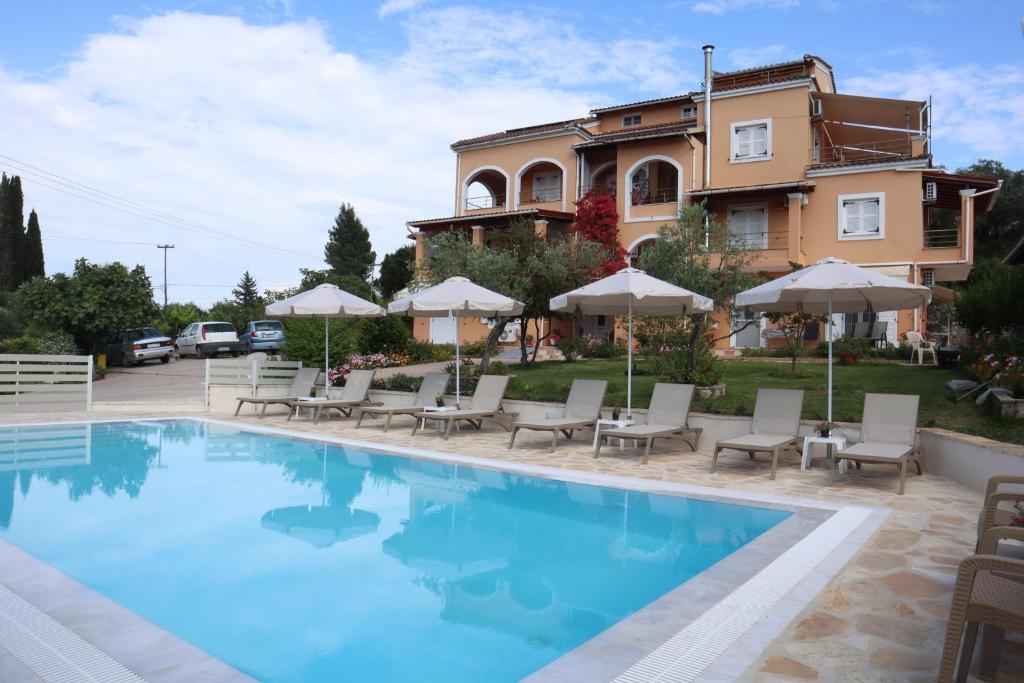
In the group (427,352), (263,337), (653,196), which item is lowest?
(427,352)

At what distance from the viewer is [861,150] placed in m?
27.3

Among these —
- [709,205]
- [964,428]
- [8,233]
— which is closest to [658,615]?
[964,428]

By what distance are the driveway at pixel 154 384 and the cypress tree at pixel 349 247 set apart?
3382 centimetres

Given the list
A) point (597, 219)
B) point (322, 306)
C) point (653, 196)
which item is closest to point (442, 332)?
point (597, 219)

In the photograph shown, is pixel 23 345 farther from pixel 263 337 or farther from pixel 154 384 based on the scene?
pixel 263 337

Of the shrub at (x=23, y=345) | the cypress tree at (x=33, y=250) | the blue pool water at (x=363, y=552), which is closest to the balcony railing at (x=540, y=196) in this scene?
the shrub at (x=23, y=345)

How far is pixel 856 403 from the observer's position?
38.1 feet

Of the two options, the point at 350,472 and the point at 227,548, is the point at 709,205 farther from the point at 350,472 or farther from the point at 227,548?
the point at 227,548

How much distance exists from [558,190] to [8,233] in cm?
3127

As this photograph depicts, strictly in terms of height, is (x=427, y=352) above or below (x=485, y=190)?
below

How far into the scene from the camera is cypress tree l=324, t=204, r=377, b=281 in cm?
6250

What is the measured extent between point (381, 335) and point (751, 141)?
49.9 feet

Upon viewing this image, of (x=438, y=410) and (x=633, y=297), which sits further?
(x=438, y=410)

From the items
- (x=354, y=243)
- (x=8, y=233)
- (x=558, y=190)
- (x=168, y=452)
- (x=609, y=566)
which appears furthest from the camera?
(x=354, y=243)
